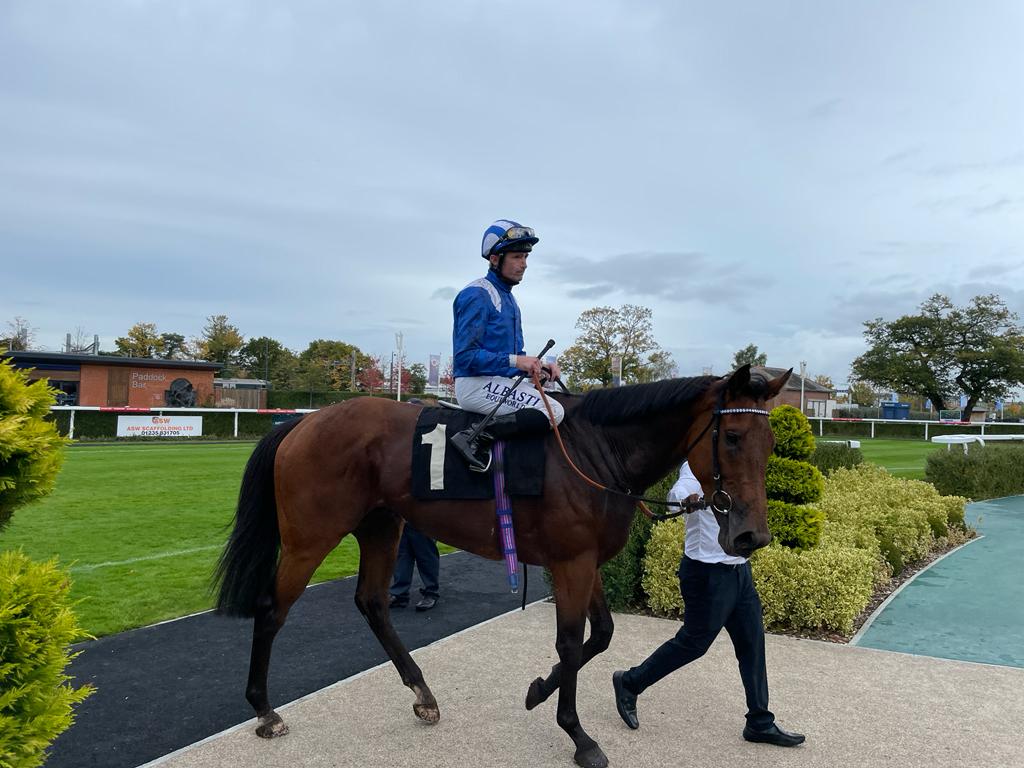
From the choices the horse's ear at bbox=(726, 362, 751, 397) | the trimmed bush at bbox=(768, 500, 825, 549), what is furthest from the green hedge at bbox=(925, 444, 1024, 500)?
the horse's ear at bbox=(726, 362, 751, 397)

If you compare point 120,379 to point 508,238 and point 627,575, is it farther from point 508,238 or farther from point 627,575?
point 508,238

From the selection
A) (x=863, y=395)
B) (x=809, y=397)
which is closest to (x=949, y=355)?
(x=809, y=397)

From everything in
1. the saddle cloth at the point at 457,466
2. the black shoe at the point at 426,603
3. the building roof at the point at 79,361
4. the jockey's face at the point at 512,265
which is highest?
the building roof at the point at 79,361

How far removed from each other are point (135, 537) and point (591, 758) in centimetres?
755

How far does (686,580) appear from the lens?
351cm

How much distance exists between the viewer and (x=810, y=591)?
519 cm

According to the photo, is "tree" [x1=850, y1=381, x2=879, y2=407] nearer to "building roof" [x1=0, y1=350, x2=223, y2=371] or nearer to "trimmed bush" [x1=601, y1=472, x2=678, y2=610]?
"building roof" [x1=0, y1=350, x2=223, y2=371]

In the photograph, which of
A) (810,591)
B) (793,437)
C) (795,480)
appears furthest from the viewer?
(793,437)

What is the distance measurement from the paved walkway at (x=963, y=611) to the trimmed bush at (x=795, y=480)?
112 centimetres

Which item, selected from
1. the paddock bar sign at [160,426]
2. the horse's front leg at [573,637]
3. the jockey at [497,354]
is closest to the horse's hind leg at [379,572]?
the jockey at [497,354]

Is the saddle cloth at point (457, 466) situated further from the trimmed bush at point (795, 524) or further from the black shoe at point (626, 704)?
the trimmed bush at point (795, 524)

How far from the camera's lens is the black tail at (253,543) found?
379 cm

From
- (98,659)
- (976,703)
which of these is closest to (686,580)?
(976,703)

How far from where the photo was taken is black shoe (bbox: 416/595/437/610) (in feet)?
19.3
